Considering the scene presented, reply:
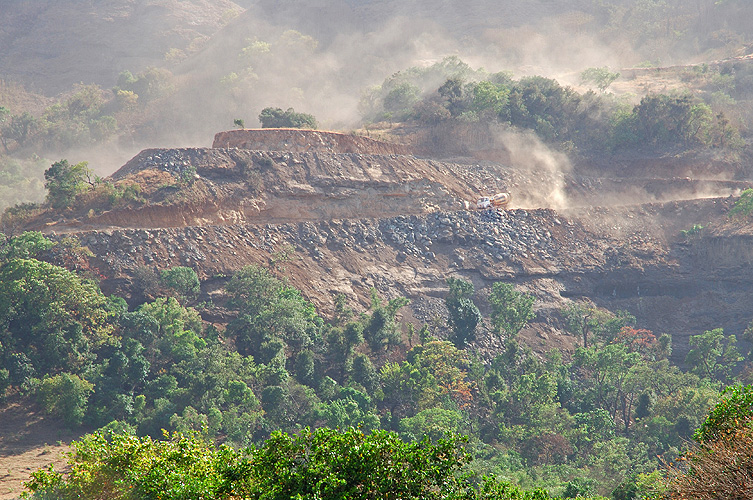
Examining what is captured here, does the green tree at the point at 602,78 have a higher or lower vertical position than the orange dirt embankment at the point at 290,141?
higher

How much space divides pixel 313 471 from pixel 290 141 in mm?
37037

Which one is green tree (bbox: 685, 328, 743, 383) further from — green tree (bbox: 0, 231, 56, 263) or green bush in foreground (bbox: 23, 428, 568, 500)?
green tree (bbox: 0, 231, 56, 263)

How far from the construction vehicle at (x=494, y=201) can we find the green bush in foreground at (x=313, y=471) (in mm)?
35289

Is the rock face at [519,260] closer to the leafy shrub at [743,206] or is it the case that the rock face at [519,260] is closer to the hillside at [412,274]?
the hillside at [412,274]

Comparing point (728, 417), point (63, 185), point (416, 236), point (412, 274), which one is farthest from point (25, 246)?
point (728, 417)

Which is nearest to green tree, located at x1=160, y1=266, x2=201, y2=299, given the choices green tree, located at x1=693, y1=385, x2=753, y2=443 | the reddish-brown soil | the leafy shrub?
the reddish-brown soil

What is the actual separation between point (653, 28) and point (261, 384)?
7824 cm

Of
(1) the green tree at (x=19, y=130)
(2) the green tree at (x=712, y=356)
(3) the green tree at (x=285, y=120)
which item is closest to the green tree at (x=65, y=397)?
(3) the green tree at (x=285, y=120)

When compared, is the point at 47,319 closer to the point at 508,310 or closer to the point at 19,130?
the point at 508,310

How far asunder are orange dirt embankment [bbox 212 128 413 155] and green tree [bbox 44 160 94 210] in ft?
34.4

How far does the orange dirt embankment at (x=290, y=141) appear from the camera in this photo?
4738 centimetres

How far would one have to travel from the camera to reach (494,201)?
164ft

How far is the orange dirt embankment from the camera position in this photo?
47375 millimetres

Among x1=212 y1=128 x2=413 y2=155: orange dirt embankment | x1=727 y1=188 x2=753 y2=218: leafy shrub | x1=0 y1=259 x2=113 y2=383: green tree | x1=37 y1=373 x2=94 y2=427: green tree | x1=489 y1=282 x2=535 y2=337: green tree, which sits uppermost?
x1=727 y1=188 x2=753 y2=218: leafy shrub
